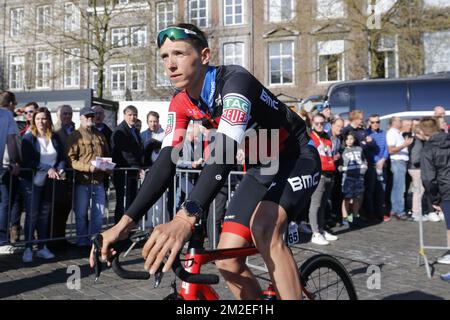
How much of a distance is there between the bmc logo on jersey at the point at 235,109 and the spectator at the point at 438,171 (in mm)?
4748

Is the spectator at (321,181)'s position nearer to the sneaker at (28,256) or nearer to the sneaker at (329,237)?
the sneaker at (329,237)

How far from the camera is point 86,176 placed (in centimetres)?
674

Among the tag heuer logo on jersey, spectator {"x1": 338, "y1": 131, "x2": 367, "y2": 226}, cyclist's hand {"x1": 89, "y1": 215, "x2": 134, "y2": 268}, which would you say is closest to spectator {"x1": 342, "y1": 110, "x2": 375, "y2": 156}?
spectator {"x1": 338, "y1": 131, "x2": 367, "y2": 226}

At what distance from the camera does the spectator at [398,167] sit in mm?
10056

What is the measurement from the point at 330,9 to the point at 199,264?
22.9 metres

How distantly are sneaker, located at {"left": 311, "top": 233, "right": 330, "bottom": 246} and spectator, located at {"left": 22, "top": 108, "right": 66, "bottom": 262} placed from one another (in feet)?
13.3

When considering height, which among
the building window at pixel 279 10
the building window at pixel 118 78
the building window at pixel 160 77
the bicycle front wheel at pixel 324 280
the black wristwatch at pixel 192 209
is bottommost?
the bicycle front wheel at pixel 324 280

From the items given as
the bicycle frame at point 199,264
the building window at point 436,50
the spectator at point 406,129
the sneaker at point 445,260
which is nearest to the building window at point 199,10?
the building window at point 436,50

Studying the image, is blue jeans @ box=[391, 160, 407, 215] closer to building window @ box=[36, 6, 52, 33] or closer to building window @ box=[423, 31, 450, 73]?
building window @ box=[423, 31, 450, 73]

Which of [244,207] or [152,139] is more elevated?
[152,139]

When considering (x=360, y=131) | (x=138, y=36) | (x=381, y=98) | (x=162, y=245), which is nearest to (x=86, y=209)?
(x=162, y=245)

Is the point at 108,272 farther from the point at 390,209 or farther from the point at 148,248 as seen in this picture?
the point at 390,209

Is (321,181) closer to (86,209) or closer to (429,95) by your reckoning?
(86,209)
